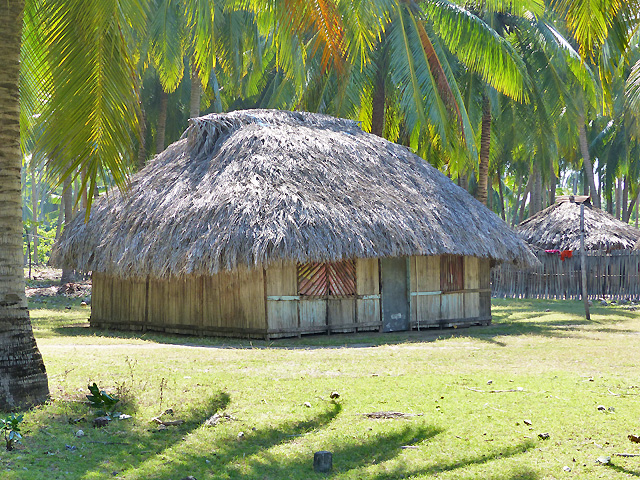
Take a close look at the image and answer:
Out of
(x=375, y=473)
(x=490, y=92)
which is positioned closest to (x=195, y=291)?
(x=375, y=473)

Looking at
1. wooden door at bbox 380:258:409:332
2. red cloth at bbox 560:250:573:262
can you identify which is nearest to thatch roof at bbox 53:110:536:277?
wooden door at bbox 380:258:409:332

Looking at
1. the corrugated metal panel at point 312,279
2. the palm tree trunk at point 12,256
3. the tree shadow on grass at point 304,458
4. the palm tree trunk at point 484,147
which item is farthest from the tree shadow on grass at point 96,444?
the palm tree trunk at point 484,147

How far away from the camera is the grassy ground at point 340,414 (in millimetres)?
5316

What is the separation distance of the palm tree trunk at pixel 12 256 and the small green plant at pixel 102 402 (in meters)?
0.43

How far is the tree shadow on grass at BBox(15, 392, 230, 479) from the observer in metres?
5.11

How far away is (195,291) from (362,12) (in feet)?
22.3

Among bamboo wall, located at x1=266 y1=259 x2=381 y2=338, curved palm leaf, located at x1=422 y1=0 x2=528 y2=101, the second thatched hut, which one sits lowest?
bamboo wall, located at x1=266 y1=259 x2=381 y2=338

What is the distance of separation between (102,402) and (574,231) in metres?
21.3

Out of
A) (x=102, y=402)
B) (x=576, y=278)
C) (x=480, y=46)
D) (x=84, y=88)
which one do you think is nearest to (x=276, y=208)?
(x=102, y=402)

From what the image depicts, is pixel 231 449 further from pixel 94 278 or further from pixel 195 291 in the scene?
pixel 94 278

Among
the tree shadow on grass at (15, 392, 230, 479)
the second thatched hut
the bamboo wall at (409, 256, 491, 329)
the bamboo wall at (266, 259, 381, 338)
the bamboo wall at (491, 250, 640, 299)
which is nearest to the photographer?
the tree shadow on grass at (15, 392, 230, 479)

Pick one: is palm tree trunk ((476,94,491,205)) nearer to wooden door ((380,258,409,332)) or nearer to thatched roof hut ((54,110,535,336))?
thatched roof hut ((54,110,535,336))

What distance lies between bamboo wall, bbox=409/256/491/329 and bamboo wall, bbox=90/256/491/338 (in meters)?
0.02

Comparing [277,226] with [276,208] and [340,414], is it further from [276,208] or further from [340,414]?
[340,414]
